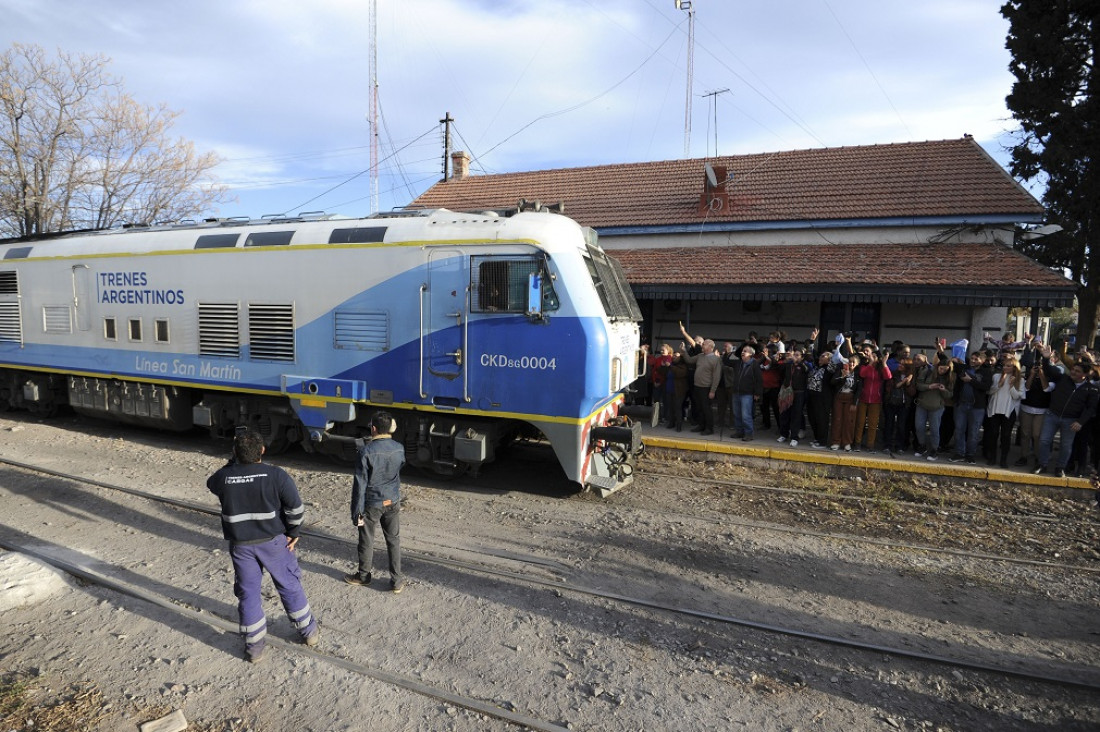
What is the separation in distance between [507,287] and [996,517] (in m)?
6.59

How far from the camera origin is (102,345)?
9.76 m

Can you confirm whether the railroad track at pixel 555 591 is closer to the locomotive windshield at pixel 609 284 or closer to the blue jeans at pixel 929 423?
the locomotive windshield at pixel 609 284

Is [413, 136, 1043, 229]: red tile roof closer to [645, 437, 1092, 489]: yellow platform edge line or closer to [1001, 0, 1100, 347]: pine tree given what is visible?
[1001, 0, 1100, 347]: pine tree

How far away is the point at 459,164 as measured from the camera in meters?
21.8

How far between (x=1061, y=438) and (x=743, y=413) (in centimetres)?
429

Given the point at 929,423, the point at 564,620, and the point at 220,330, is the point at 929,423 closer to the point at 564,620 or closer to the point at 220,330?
the point at 564,620

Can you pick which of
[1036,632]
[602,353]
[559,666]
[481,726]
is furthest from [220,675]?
[1036,632]

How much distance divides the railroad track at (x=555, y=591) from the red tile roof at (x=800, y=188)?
11.7 m

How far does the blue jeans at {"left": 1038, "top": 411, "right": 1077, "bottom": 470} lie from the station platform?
0.78ft

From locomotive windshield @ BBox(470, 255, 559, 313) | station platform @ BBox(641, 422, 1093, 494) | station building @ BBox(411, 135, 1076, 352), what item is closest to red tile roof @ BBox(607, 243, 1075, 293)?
station building @ BBox(411, 135, 1076, 352)

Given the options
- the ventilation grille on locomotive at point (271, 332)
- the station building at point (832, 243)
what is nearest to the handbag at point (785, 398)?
the station building at point (832, 243)

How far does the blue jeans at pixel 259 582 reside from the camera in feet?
13.2

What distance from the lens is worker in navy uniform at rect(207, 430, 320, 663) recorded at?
3.98 metres

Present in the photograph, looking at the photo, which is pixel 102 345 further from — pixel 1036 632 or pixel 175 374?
pixel 1036 632
